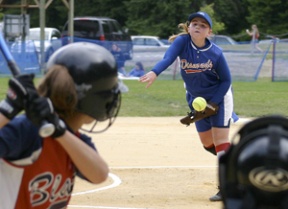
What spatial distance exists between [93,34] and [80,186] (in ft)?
87.2

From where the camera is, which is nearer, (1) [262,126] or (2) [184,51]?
(1) [262,126]

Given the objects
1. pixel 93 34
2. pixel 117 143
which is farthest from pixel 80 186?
pixel 93 34

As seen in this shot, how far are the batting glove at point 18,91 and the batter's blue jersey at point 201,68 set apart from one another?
5.53 metres

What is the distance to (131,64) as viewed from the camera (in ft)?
97.6

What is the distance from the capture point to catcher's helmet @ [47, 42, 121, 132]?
113 inches

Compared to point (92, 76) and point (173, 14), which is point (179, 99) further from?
point (173, 14)

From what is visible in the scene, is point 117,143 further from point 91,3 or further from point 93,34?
point 91,3

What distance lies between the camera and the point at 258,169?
73.7 inches

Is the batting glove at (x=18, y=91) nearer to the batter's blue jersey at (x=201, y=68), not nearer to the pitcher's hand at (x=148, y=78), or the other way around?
the pitcher's hand at (x=148, y=78)

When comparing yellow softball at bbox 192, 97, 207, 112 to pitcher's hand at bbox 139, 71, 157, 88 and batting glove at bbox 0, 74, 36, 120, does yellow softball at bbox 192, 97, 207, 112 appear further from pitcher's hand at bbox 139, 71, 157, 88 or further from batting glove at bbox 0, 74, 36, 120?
batting glove at bbox 0, 74, 36, 120

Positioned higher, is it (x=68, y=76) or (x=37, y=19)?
(x=68, y=76)

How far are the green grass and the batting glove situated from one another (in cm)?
1346

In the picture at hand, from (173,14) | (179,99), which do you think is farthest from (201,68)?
(173,14)

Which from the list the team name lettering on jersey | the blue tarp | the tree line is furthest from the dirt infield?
the tree line
